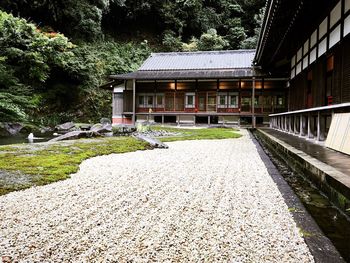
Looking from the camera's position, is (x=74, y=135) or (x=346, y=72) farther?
(x=74, y=135)

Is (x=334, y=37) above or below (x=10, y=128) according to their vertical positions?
above

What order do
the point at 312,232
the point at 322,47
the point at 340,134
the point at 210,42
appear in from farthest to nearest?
the point at 210,42, the point at 322,47, the point at 340,134, the point at 312,232

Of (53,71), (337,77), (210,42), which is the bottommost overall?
(337,77)

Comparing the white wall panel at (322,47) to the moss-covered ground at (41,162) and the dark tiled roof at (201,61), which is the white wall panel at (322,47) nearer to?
the moss-covered ground at (41,162)

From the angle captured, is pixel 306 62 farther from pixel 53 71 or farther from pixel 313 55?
pixel 53 71

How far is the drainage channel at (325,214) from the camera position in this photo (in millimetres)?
1872

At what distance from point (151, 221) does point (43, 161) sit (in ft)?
10.7

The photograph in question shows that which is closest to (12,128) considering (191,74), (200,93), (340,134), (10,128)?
(10,128)

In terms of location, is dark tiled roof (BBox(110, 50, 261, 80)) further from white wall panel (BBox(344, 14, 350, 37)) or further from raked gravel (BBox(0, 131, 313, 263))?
raked gravel (BBox(0, 131, 313, 263))

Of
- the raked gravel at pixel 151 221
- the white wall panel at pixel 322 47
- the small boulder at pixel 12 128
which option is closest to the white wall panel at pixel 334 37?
the white wall panel at pixel 322 47

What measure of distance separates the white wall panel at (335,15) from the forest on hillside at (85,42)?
14564 millimetres

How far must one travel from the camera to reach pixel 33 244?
1.82 m

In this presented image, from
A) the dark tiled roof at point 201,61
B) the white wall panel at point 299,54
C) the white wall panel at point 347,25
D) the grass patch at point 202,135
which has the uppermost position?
the dark tiled roof at point 201,61

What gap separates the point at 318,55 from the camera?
28.8 ft
